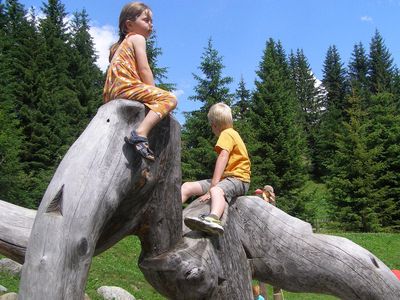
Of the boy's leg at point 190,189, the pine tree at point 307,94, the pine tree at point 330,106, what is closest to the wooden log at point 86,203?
the boy's leg at point 190,189

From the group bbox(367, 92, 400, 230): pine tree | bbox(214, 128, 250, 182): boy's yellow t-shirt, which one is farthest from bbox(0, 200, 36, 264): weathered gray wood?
bbox(367, 92, 400, 230): pine tree

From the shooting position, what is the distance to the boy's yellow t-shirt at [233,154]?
9.83 feet

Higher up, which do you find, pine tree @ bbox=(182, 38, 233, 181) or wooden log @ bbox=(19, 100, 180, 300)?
pine tree @ bbox=(182, 38, 233, 181)

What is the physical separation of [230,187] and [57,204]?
1.33 meters

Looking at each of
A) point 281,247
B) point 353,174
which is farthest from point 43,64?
point 281,247

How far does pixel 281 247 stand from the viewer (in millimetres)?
2877

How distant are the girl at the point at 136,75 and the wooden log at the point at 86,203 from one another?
2.2 inches

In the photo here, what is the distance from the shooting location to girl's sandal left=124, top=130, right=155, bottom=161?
199cm

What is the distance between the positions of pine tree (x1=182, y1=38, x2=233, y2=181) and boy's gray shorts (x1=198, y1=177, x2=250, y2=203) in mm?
18357

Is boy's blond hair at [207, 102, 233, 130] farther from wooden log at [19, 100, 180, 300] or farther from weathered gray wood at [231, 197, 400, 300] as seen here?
wooden log at [19, 100, 180, 300]

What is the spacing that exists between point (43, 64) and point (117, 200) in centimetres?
3369

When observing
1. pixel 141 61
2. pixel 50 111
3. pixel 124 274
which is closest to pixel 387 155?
pixel 50 111

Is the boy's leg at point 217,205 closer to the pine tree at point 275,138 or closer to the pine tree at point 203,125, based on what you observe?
the pine tree at point 203,125

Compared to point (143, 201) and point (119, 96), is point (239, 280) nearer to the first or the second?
point (143, 201)
